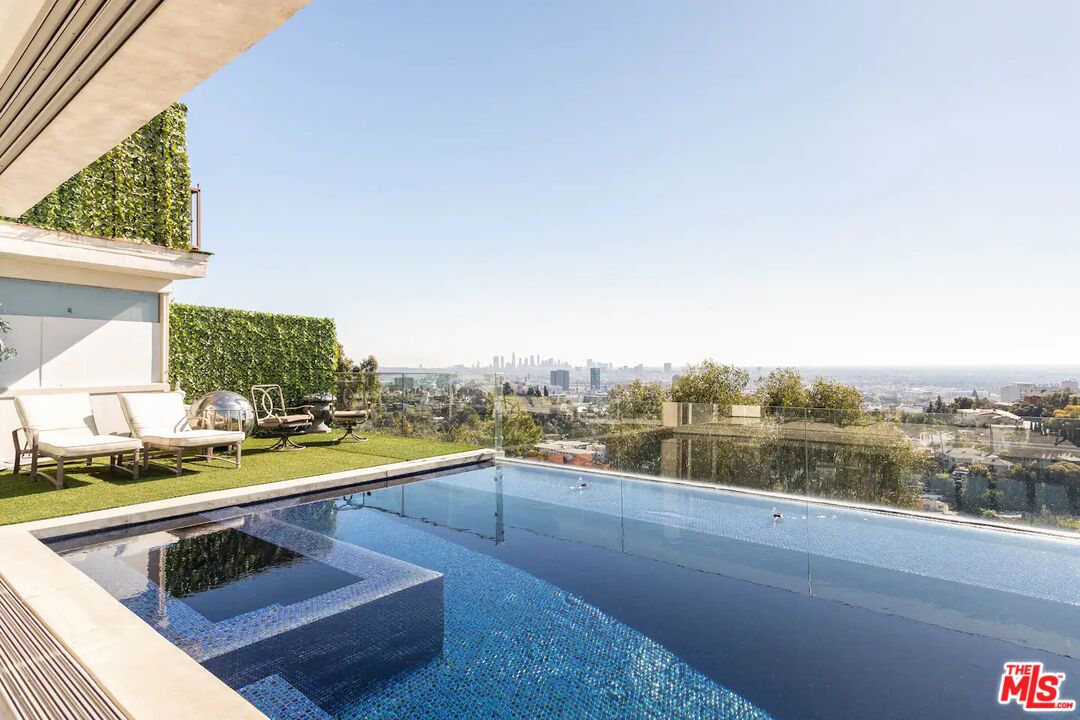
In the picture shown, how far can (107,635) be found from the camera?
2.63m

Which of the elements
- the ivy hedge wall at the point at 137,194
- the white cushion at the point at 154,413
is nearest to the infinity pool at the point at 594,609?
the white cushion at the point at 154,413

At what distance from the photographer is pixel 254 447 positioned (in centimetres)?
934

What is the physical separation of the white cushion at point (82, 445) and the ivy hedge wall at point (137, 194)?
3320 millimetres

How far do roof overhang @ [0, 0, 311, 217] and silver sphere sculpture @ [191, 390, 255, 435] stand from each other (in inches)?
183

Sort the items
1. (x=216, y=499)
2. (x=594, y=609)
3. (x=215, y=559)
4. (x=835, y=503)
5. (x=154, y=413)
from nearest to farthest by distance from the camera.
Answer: (x=594, y=609)
(x=215, y=559)
(x=216, y=499)
(x=835, y=503)
(x=154, y=413)

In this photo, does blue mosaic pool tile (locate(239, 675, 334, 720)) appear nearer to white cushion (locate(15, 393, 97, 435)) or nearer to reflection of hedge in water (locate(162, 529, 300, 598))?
reflection of hedge in water (locate(162, 529, 300, 598))

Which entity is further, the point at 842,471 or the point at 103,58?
the point at 842,471

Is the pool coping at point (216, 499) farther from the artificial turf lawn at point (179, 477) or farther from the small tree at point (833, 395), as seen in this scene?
the small tree at point (833, 395)

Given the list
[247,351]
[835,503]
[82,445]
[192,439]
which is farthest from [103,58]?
[247,351]

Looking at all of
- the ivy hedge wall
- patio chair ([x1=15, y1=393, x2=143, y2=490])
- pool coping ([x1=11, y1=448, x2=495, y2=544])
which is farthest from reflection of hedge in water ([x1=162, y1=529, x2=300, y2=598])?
the ivy hedge wall

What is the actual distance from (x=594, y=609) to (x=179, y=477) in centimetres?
540

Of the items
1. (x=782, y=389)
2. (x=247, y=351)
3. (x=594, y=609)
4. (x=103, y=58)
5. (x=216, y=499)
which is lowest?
(x=594, y=609)

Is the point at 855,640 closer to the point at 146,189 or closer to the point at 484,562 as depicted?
the point at 484,562

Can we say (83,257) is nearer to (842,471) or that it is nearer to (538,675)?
(538,675)
